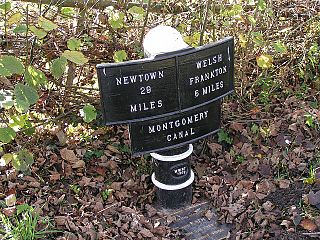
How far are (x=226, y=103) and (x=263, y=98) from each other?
362 mm

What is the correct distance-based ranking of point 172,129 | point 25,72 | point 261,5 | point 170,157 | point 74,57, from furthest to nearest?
1. point 261,5
2. point 170,157
3. point 172,129
4. point 25,72
5. point 74,57

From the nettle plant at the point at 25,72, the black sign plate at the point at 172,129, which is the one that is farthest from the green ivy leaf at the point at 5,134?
the black sign plate at the point at 172,129

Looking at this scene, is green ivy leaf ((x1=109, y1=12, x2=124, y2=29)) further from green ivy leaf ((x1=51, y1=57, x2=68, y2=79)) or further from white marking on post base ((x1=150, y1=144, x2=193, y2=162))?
white marking on post base ((x1=150, y1=144, x2=193, y2=162))

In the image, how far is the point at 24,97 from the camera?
290 centimetres

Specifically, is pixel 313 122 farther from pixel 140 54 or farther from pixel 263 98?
pixel 140 54

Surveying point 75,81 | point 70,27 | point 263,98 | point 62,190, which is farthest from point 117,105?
point 263,98

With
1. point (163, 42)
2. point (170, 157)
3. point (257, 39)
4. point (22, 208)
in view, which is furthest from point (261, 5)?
point (22, 208)

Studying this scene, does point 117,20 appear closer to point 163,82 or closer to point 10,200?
point 163,82

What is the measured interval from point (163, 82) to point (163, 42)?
0.24 meters

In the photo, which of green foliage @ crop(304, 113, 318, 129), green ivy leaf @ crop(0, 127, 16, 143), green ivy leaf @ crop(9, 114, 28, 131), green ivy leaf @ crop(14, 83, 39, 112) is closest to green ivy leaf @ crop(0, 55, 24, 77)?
green ivy leaf @ crop(14, 83, 39, 112)

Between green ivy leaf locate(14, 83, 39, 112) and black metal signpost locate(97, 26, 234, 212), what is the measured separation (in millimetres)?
397

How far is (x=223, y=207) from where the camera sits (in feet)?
11.6

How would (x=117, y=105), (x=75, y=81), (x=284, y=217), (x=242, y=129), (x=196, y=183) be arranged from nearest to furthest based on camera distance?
(x=117, y=105), (x=284, y=217), (x=196, y=183), (x=242, y=129), (x=75, y=81)

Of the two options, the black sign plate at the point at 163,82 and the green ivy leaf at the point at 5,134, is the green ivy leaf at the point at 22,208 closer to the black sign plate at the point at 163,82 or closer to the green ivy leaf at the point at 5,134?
the green ivy leaf at the point at 5,134
